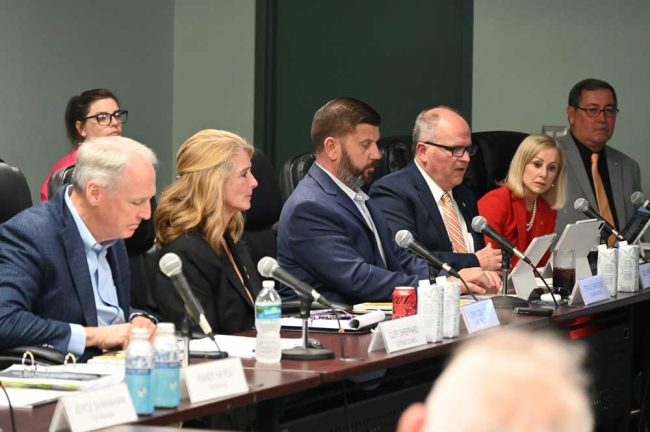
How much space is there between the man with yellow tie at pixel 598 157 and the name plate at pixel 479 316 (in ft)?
8.85

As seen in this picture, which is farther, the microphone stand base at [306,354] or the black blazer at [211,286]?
the black blazer at [211,286]

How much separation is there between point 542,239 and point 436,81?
3279 mm

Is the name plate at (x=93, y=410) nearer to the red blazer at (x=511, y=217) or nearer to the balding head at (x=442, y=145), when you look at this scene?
the balding head at (x=442, y=145)

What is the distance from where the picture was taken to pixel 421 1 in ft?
24.5

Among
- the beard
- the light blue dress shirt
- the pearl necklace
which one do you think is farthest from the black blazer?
the pearl necklace

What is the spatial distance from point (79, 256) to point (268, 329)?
616 millimetres

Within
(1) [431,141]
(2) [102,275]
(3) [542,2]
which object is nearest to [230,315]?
(2) [102,275]

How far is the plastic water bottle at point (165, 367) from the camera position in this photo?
2230mm

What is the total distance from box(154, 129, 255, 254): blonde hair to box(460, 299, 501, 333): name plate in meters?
0.81

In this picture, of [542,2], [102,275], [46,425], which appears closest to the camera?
[46,425]

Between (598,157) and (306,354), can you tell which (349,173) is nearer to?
(306,354)

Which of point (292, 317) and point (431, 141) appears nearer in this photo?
point (292, 317)

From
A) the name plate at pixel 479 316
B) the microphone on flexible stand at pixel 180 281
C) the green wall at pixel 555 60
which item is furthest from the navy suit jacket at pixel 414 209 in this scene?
the microphone on flexible stand at pixel 180 281

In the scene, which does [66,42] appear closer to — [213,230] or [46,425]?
[213,230]
